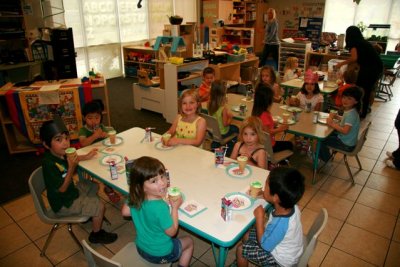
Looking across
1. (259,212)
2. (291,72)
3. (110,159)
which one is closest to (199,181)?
(259,212)

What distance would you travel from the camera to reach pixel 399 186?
3.71 meters

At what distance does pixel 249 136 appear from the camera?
105 inches

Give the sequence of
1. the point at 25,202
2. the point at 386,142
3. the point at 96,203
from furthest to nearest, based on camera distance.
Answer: the point at 386,142 → the point at 25,202 → the point at 96,203

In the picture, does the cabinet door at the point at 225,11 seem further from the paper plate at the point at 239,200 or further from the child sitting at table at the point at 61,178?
the paper plate at the point at 239,200

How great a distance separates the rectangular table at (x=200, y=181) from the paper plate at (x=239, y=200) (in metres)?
0.03

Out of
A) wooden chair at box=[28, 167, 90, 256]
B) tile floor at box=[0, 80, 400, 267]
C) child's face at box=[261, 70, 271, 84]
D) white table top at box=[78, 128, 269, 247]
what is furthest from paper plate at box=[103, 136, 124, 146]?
child's face at box=[261, 70, 271, 84]

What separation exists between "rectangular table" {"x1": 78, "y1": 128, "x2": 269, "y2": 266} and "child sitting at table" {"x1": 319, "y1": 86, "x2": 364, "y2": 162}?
1591 mm

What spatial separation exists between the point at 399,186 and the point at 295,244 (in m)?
2.70

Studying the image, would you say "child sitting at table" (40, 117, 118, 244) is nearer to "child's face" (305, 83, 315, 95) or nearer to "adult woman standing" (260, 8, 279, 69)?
"child's face" (305, 83, 315, 95)

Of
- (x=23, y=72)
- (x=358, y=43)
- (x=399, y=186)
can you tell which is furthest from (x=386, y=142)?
(x=23, y=72)

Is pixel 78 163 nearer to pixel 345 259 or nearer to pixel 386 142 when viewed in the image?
pixel 345 259

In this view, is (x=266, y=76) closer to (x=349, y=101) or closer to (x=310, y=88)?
(x=310, y=88)

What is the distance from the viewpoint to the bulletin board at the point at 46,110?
13.8 feet

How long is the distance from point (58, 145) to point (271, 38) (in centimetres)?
751
